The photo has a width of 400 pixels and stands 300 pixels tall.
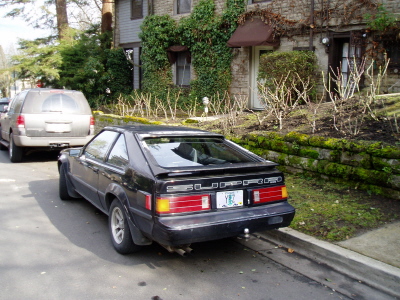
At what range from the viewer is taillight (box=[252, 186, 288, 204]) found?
177 inches

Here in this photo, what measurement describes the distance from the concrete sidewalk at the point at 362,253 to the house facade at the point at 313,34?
6403mm

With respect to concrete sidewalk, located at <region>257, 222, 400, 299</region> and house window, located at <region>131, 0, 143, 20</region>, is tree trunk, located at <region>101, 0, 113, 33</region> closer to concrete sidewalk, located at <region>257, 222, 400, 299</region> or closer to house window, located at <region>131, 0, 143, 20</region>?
house window, located at <region>131, 0, 143, 20</region>

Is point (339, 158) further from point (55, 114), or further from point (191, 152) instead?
point (55, 114)

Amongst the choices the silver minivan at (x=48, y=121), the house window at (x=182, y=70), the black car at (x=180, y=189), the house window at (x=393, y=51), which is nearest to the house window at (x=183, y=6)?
the house window at (x=182, y=70)

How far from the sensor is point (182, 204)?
407cm

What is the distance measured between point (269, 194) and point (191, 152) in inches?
41.2

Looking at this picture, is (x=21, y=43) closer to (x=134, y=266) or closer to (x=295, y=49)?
(x=295, y=49)

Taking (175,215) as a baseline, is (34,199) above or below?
below

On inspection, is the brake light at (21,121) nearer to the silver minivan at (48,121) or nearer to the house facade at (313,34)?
the silver minivan at (48,121)

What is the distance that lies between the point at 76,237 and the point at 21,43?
20.1 meters

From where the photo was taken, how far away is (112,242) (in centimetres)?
488

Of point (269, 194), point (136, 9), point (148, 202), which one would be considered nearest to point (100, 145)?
point (148, 202)

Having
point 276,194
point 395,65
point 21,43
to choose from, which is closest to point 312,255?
point 276,194

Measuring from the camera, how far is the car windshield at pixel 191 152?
4648 millimetres
